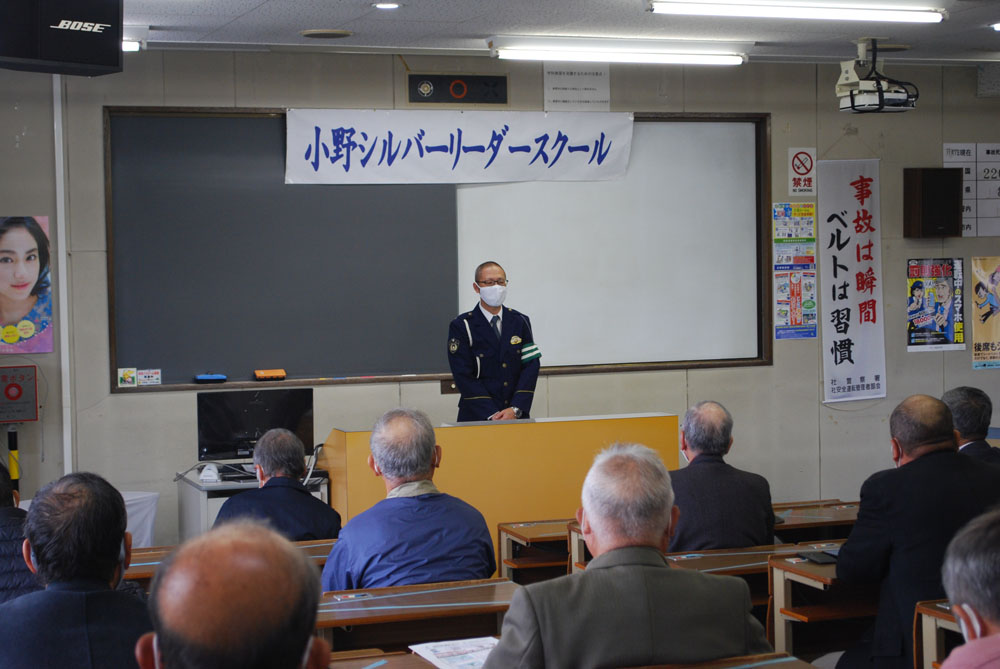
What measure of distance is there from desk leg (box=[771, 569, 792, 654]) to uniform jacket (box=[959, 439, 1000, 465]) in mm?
1131

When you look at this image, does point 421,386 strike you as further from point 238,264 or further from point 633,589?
point 633,589

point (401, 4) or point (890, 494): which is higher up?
point (401, 4)

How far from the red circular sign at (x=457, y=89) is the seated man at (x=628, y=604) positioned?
16.4 ft

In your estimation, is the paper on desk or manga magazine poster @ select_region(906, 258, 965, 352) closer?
the paper on desk

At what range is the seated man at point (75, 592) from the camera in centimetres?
188

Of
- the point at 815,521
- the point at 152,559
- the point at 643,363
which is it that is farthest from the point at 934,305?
the point at 152,559

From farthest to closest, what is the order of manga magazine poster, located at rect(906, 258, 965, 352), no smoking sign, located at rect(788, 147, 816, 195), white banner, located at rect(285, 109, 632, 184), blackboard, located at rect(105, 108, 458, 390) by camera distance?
manga magazine poster, located at rect(906, 258, 965, 352), no smoking sign, located at rect(788, 147, 816, 195), white banner, located at rect(285, 109, 632, 184), blackboard, located at rect(105, 108, 458, 390)

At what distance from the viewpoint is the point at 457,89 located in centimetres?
675

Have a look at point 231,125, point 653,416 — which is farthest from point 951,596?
point 231,125

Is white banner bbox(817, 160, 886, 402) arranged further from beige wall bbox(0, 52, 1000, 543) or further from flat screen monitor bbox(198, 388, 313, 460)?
flat screen monitor bbox(198, 388, 313, 460)

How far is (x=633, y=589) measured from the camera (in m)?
1.93

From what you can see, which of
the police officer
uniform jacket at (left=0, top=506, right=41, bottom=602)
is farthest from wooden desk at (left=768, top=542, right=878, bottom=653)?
the police officer

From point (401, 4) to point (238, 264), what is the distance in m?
2.01

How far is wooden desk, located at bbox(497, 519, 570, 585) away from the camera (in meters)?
4.23
